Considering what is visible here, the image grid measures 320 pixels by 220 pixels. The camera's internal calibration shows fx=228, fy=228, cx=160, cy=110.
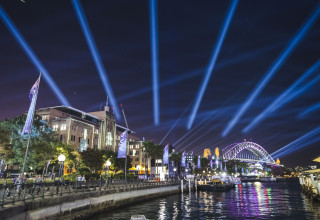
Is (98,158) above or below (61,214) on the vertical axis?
above

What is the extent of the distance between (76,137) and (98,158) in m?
27.1

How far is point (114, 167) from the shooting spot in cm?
7812

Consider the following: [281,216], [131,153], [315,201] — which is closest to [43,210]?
[281,216]

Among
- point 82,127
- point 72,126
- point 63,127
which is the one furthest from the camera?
point 82,127

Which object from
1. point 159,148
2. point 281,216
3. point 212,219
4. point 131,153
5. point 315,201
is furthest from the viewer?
A: point 131,153

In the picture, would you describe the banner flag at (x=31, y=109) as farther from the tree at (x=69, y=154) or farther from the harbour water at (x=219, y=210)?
the tree at (x=69, y=154)

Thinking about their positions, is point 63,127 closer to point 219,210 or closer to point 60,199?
point 219,210

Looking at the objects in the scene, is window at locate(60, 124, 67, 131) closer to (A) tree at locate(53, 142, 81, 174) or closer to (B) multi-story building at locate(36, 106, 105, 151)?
(B) multi-story building at locate(36, 106, 105, 151)

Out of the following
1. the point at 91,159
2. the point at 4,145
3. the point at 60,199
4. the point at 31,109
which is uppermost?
the point at 31,109

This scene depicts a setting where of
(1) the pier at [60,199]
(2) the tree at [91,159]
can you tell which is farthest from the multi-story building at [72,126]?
(1) the pier at [60,199]

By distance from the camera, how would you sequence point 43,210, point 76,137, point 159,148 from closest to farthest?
point 43,210, point 76,137, point 159,148

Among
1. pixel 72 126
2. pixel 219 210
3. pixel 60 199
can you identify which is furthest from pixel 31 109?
pixel 72 126

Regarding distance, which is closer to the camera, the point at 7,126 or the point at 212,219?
the point at 212,219

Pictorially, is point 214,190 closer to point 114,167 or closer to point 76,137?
point 114,167
